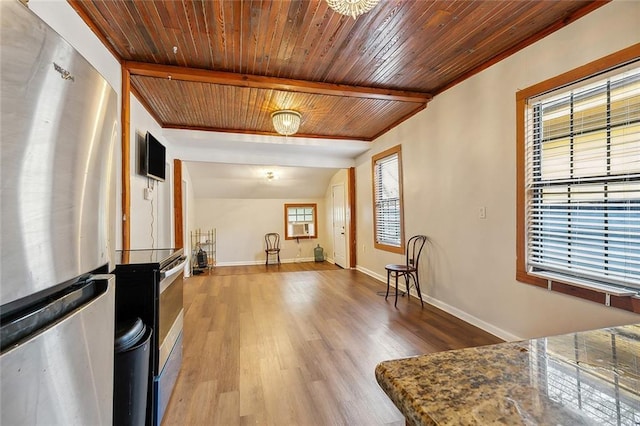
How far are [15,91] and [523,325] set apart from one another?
3.20 m

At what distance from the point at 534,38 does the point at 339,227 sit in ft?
17.1

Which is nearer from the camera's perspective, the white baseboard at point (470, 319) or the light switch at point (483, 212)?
the white baseboard at point (470, 319)

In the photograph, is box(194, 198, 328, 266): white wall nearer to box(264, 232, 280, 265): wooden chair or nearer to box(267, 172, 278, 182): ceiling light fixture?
box(264, 232, 280, 265): wooden chair

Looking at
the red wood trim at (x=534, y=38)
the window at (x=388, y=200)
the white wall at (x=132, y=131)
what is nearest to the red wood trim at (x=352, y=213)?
the window at (x=388, y=200)

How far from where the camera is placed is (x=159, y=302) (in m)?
1.51

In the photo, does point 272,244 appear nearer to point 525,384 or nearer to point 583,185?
point 583,185

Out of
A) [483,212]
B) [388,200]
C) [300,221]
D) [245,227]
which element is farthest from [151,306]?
[300,221]

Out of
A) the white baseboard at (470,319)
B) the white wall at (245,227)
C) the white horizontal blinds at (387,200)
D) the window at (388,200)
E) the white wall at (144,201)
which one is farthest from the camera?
the white wall at (245,227)

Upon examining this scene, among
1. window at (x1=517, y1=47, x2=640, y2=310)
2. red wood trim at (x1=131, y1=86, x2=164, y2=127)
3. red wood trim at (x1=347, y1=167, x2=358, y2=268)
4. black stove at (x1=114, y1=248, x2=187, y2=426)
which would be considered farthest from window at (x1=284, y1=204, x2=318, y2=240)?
black stove at (x1=114, y1=248, x2=187, y2=426)

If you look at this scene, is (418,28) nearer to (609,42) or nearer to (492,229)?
(609,42)

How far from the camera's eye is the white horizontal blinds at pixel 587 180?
1784 millimetres

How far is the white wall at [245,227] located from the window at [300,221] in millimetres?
130

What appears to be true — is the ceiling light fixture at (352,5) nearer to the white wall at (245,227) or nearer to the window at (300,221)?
the white wall at (245,227)

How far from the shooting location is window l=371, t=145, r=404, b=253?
14.5ft
